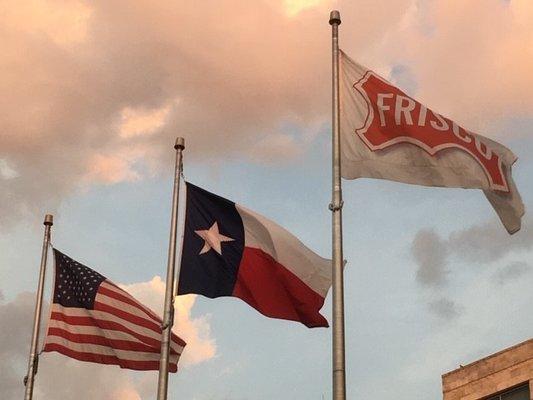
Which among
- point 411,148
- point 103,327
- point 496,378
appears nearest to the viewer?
point 411,148

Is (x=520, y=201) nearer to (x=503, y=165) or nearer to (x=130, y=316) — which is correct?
(x=503, y=165)

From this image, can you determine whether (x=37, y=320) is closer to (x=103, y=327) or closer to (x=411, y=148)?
(x=103, y=327)

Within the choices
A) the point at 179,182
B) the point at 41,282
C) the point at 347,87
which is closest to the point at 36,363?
the point at 41,282

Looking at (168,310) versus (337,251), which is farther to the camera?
(168,310)

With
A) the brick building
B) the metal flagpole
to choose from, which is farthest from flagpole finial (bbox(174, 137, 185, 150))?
the brick building

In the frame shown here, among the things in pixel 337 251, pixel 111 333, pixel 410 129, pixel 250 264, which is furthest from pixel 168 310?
pixel 410 129

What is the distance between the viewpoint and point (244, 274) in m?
22.5

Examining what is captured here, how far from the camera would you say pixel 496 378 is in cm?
3562

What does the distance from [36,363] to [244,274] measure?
332 inches

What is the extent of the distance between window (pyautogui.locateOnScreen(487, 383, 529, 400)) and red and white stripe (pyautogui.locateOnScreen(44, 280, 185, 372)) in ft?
46.1

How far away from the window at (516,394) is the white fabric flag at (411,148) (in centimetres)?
1617

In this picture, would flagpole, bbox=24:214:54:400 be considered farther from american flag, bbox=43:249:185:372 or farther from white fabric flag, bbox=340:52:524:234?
white fabric flag, bbox=340:52:524:234

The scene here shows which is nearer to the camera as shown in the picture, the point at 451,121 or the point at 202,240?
the point at 451,121

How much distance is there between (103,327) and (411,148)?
33.7 ft
